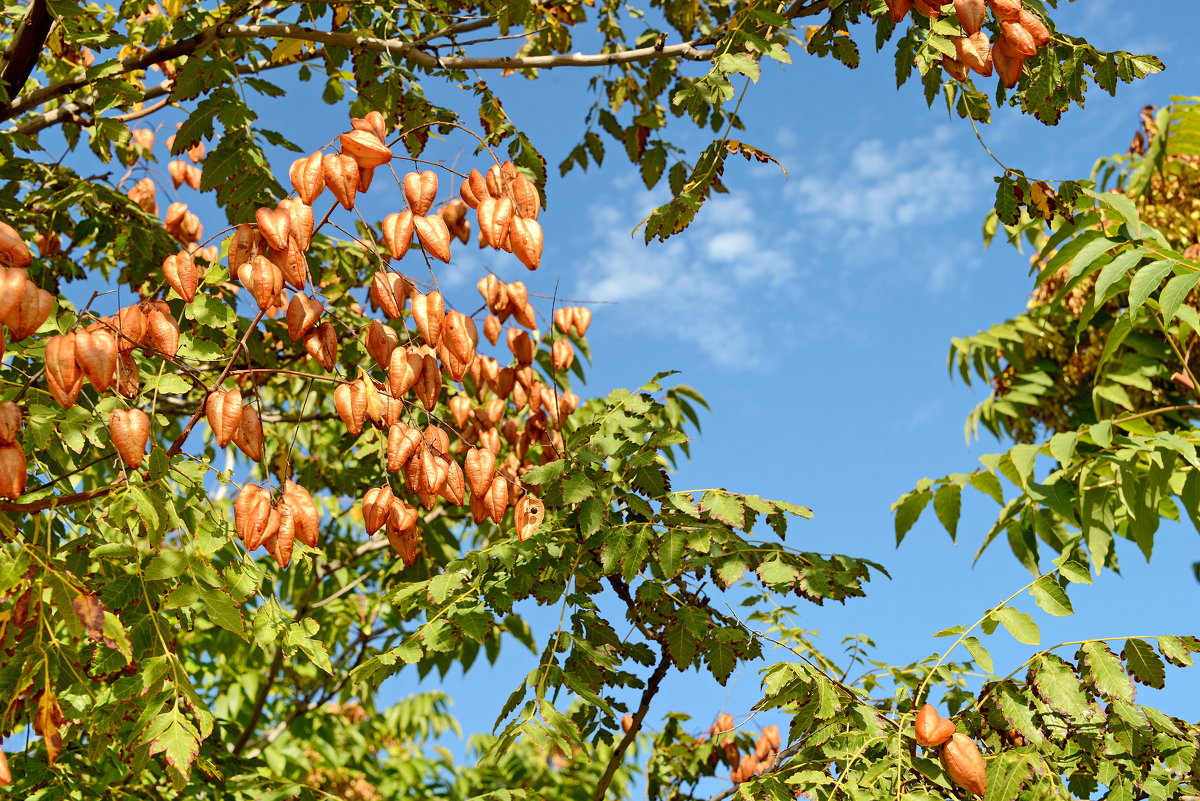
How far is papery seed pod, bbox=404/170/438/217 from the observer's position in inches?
81.8

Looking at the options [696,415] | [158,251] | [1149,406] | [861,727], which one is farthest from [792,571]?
[1149,406]

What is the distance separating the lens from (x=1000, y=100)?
8.38 ft

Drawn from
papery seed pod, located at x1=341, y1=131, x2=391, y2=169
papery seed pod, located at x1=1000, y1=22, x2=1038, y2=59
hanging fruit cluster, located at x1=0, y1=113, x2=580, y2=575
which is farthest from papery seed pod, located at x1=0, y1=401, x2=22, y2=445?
papery seed pod, located at x1=1000, y1=22, x2=1038, y2=59

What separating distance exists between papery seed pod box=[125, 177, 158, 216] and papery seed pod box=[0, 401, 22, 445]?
96.8 inches

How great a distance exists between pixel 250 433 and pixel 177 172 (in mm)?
2699

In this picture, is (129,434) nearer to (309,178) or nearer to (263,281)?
(263,281)

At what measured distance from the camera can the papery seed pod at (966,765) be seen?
188 centimetres

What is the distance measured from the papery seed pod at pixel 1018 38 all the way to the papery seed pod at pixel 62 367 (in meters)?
1.92

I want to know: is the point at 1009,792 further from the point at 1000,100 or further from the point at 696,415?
the point at 696,415

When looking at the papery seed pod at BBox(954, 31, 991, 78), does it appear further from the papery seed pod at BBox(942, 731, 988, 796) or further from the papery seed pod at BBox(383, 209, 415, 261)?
the papery seed pod at BBox(942, 731, 988, 796)

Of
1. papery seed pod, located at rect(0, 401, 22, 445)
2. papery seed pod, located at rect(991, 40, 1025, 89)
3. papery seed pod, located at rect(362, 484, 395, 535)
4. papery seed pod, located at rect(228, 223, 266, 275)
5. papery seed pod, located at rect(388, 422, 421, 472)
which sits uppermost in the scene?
papery seed pod, located at rect(991, 40, 1025, 89)

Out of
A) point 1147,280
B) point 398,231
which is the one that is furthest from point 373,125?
point 1147,280

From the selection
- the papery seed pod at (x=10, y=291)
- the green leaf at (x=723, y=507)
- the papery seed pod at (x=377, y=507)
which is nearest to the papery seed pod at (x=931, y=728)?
the green leaf at (x=723, y=507)

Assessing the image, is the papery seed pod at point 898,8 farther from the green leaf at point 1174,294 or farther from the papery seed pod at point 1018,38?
the green leaf at point 1174,294
